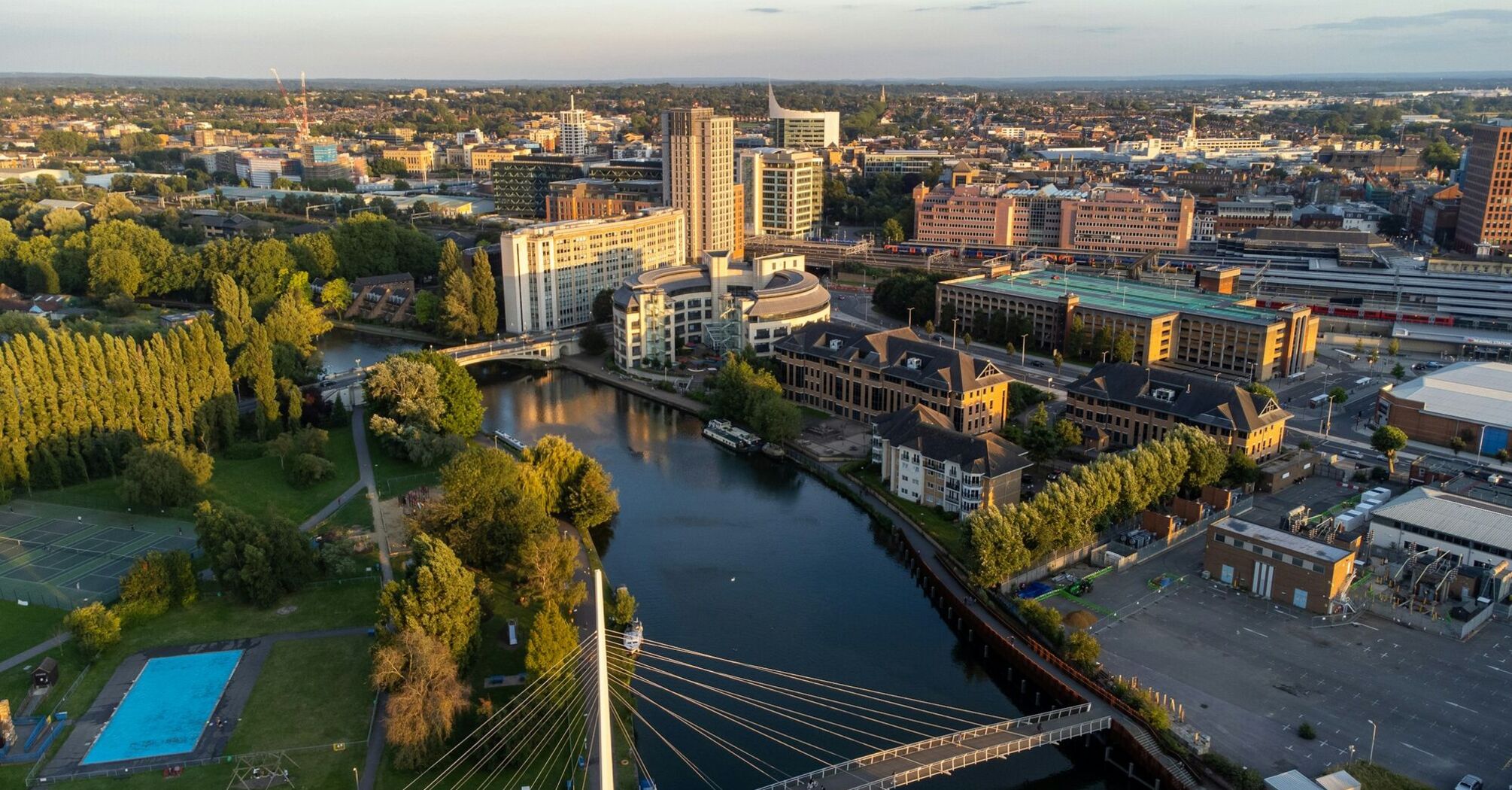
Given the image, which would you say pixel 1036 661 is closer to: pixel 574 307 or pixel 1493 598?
pixel 1493 598

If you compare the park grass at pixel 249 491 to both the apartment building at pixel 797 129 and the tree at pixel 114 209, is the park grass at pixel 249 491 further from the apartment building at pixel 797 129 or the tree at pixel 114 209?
the apartment building at pixel 797 129

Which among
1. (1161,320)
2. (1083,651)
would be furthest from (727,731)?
(1161,320)

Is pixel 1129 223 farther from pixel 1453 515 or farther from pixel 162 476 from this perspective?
pixel 162 476

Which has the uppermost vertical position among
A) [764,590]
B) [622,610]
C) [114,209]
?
[114,209]

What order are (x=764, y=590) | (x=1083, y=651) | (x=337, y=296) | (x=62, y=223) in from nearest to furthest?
(x=1083, y=651) → (x=764, y=590) → (x=337, y=296) → (x=62, y=223)

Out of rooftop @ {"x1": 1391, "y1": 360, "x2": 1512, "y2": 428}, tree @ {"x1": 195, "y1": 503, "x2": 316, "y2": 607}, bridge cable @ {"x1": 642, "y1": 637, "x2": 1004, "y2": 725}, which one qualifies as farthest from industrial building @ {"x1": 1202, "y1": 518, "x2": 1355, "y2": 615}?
tree @ {"x1": 195, "y1": 503, "x2": 316, "y2": 607}

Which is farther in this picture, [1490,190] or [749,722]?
[1490,190]

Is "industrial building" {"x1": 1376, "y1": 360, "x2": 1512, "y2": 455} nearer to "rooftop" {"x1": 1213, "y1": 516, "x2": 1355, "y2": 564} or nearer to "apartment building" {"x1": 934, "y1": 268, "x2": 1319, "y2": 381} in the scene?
"apartment building" {"x1": 934, "y1": 268, "x2": 1319, "y2": 381}
